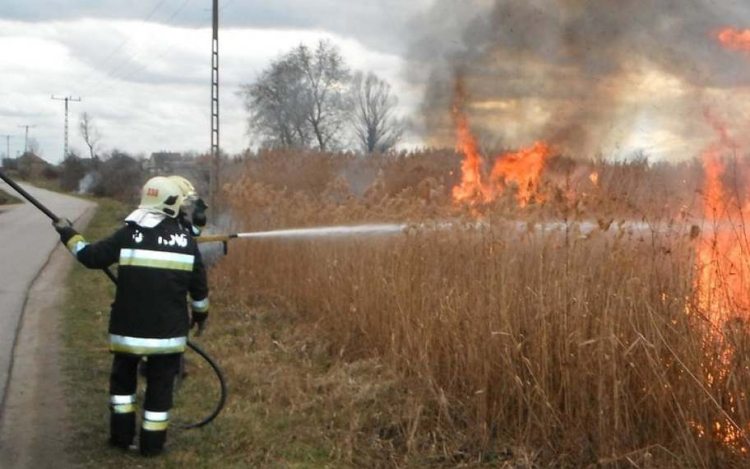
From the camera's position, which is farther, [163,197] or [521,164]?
[521,164]

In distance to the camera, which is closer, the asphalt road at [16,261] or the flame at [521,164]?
the asphalt road at [16,261]

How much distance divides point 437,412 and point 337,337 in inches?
102

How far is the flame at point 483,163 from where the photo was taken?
1277 centimetres

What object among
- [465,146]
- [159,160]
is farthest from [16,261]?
[159,160]

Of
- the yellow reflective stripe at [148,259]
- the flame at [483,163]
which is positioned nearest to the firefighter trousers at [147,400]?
the yellow reflective stripe at [148,259]

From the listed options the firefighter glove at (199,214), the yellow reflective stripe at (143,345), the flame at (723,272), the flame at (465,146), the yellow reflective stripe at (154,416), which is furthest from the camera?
the flame at (465,146)

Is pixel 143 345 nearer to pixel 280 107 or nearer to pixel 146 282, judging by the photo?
pixel 146 282

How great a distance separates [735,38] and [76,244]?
22.3 feet

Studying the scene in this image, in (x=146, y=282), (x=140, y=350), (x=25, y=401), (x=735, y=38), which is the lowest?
(x=25, y=401)

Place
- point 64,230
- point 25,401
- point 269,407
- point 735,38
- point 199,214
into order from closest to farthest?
point 64,230 → point 269,407 → point 25,401 → point 199,214 → point 735,38

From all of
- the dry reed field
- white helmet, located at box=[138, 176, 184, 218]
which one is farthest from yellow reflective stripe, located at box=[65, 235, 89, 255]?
the dry reed field

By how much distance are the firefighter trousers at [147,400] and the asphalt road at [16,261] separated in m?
1.75

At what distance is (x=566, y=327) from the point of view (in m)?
5.88

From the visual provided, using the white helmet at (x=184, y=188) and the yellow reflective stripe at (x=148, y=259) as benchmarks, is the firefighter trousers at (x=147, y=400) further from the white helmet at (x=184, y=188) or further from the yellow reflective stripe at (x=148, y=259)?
the white helmet at (x=184, y=188)
